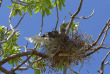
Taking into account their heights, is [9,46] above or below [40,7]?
below

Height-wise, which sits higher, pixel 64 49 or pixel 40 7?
pixel 40 7

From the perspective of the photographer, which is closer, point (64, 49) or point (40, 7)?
point (64, 49)

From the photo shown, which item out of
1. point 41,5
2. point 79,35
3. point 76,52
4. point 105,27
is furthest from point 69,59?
point 41,5

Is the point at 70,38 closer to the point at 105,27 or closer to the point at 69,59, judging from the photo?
the point at 69,59

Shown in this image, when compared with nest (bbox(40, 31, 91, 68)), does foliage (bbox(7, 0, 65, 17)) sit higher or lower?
higher

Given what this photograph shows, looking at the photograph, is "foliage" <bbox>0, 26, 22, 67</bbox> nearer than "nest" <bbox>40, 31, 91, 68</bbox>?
No

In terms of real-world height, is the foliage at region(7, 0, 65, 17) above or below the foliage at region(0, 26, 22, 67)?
above

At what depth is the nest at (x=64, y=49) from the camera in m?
3.79

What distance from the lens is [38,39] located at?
3.77 m

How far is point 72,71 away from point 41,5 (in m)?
1.50

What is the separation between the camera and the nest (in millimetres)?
3795

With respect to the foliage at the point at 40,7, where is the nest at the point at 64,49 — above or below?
below

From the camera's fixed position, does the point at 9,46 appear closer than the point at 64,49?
No

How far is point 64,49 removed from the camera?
3.80 meters
